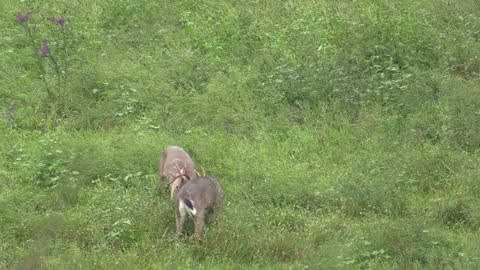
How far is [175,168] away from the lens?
29.1 feet

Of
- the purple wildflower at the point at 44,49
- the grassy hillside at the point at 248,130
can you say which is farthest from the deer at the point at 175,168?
the purple wildflower at the point at 44,49

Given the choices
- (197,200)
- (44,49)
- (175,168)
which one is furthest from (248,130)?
(44,49)

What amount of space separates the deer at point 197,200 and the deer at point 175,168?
21cm

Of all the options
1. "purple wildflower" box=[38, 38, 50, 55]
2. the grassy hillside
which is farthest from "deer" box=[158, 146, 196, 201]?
"purple wildflower" box=[38, 38, 50, 55]

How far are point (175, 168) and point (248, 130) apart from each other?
1780mm

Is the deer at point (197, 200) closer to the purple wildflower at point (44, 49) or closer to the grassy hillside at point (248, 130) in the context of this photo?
the grassy hillside at point (248, 130)

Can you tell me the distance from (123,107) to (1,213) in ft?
8.91

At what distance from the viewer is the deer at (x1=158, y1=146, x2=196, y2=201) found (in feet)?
28.6

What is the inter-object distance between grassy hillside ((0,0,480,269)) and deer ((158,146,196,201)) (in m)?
0.17

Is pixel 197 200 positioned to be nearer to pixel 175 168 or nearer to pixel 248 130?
pixel 175 168

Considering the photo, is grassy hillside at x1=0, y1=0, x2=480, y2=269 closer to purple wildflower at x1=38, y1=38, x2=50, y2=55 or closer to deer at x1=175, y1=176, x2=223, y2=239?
purple wildflower at x1=38, y1=38, x2=50, y2=55

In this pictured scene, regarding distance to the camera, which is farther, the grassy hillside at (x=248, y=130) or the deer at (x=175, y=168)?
the deer at (x=175, y=168)

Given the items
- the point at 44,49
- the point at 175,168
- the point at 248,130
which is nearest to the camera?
the point at 175,168

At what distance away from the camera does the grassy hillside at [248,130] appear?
7891 mm
